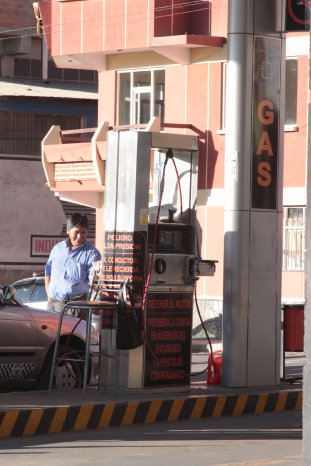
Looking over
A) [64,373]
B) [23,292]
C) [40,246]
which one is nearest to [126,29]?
[23,292]

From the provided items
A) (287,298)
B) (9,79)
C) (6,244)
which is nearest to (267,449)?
(287,298)

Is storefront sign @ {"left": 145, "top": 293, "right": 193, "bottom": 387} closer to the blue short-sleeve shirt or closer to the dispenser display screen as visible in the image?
the dispenser display screen

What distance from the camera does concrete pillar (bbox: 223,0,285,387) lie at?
12750 mm

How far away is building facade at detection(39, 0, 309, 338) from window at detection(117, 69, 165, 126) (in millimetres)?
24

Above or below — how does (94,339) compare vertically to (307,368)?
below

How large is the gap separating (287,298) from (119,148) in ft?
47.5

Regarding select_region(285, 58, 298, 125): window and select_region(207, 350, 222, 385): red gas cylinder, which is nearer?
select_region(207, 350, 222, 385): red gas cylinder

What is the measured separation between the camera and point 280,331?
43.1 feet

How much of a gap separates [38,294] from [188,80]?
824 centimetres

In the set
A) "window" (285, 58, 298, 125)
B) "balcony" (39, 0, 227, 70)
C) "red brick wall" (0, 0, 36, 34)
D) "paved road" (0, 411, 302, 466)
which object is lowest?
"paved road" (0, 411, 302, 466)

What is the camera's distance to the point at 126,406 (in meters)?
11.3

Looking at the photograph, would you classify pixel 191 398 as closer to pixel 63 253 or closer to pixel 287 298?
pixel 63 253

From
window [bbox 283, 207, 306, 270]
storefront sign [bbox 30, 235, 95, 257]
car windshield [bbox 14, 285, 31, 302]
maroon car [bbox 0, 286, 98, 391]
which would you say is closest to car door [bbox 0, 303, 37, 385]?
maroon car [bbox 0, 286, 98, 391]

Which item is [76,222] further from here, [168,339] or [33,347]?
[168,339]
